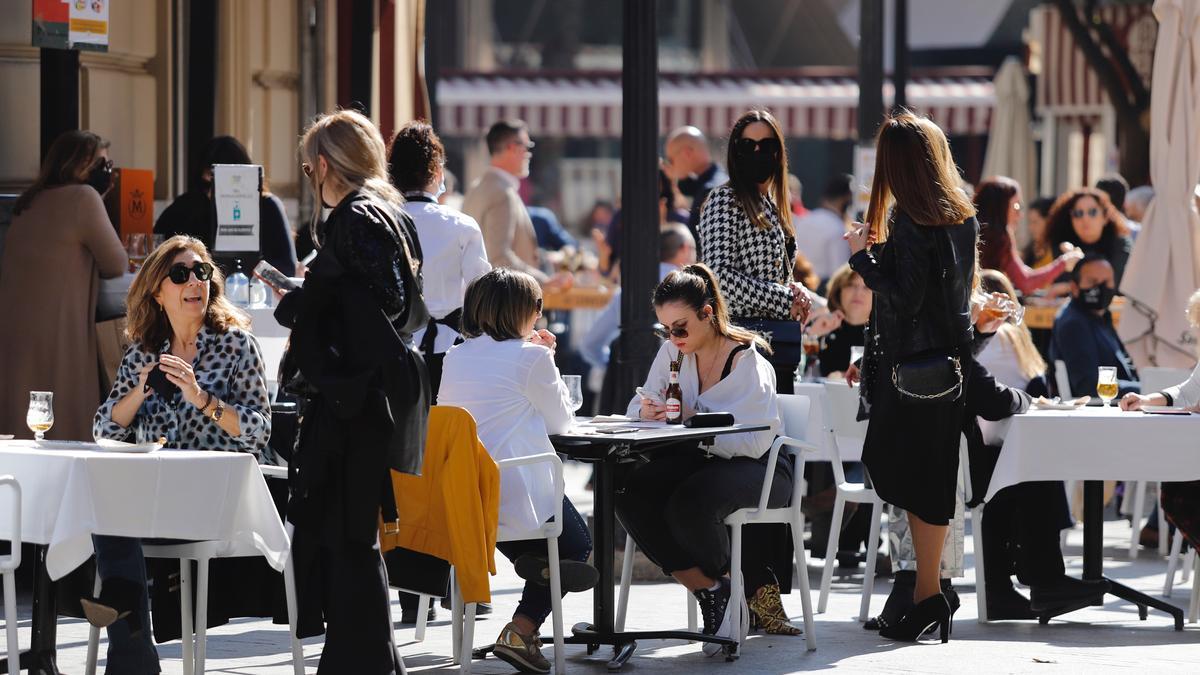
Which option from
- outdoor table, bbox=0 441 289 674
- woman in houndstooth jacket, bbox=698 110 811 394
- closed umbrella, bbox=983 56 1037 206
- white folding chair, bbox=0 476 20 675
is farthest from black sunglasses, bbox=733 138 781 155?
closed umbrella, bbox=983 56 1037 206

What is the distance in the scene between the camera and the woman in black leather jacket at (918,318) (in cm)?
683

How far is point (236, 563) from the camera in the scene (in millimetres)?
6133

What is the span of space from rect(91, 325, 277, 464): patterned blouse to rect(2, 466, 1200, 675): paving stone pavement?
0.77 meters

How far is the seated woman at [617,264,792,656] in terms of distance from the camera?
21.9ft

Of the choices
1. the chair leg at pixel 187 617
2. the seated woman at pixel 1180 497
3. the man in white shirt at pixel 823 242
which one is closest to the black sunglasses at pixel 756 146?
the seated woman at pixel 1180 497

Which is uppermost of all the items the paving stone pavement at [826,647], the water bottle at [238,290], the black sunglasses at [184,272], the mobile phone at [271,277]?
the black sunglasses at [184,272]

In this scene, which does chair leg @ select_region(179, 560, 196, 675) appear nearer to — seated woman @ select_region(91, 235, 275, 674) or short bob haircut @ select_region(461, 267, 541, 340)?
seated woman @ select_region(91, 235, 275, 674)

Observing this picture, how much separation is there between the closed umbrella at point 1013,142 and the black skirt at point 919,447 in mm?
14411

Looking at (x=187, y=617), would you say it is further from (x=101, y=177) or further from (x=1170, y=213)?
(x=1170, y=213)

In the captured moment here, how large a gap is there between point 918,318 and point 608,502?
1225 millimetres

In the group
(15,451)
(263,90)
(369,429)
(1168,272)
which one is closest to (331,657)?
(369,429)

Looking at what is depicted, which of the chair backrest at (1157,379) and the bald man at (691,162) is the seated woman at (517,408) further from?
the bald man at (691,162)

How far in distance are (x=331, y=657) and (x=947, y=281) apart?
2490 millimetres

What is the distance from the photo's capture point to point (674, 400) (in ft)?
22.2
